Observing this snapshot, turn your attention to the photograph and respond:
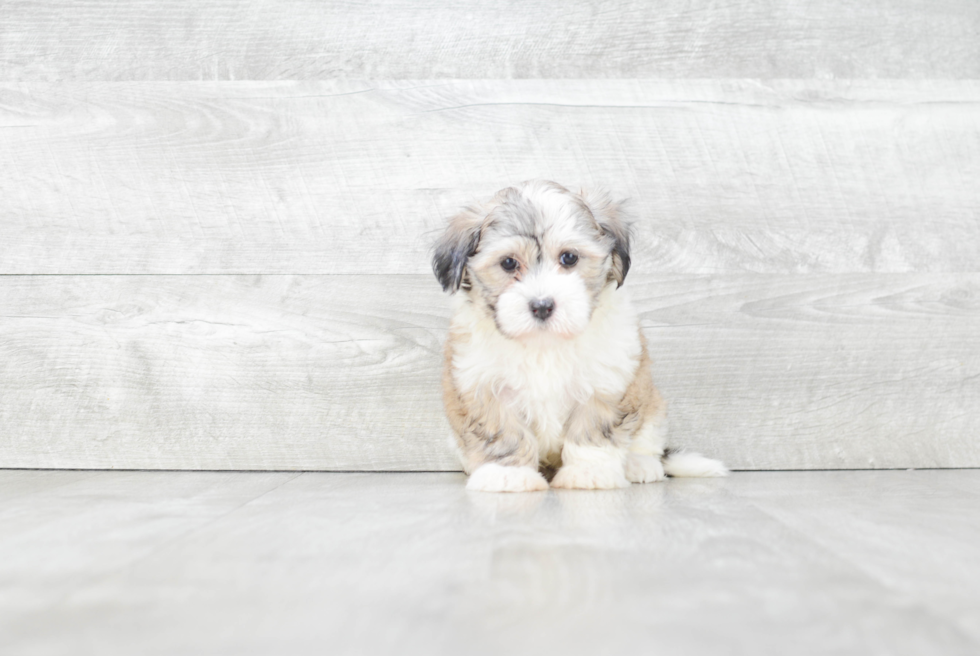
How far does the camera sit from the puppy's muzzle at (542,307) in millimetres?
1571

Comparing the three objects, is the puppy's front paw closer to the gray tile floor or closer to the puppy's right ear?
the gray tile floor

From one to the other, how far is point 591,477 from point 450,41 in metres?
1.37

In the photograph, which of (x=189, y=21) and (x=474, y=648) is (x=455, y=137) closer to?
(x=189, y=21)

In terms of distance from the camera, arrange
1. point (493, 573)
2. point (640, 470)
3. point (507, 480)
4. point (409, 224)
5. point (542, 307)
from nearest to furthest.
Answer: point (493, 573)
point (542, 307)
point (507, 480)
point (640, 470)
point (409, 224)

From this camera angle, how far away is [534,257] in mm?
1659

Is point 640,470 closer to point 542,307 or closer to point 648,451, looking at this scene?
point 648,451

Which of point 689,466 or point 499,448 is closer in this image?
point 499,448

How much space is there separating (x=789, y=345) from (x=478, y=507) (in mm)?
1206

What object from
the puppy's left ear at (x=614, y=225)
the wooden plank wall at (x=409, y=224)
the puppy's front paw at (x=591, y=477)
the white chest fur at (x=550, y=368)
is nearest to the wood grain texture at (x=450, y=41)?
the wooden plank wall at (x=409, y=224)

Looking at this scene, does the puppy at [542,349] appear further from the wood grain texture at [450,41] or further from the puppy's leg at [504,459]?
the wood grain texture at [450,41]

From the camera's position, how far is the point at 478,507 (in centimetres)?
152

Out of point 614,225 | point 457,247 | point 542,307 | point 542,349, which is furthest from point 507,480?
point 614,225

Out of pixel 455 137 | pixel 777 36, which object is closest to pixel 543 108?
pixel 455 137

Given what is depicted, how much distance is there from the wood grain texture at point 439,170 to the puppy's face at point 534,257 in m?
0.47
